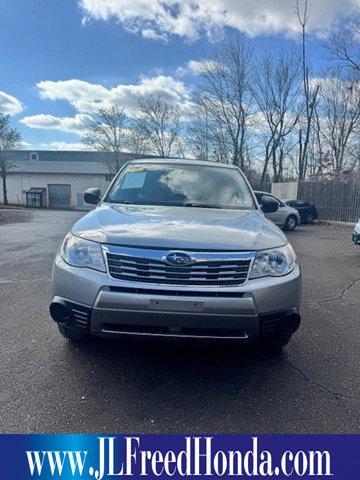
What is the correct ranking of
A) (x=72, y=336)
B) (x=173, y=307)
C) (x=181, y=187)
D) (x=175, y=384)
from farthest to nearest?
(x=181, y=187) → (x=72, y=336) → (x=175, y=384) → (x=173, y=307)

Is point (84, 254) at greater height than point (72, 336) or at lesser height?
greater

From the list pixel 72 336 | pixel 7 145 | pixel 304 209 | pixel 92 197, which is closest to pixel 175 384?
pixel 72 336

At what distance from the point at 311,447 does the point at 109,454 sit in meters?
1.24

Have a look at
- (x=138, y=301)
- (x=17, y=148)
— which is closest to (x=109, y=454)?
(x=138, y=301)

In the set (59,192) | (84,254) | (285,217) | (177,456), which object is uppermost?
(84,254)

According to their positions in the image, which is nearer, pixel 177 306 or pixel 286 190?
pixel 177 306

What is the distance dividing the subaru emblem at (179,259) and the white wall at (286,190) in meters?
21.5

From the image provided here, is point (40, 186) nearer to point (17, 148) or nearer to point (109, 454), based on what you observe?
point (17, 148)

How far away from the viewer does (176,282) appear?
250 centimetres

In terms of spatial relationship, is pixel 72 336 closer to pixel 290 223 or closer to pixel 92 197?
pixel 92 197

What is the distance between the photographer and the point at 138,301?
7.95 feet

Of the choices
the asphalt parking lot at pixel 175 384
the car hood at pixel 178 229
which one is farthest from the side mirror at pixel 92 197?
the asphalt parking lot at pixel 175 384

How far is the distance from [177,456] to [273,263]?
1.45 metres

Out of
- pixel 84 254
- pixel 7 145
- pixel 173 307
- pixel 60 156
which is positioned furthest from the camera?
pixel 60 156
